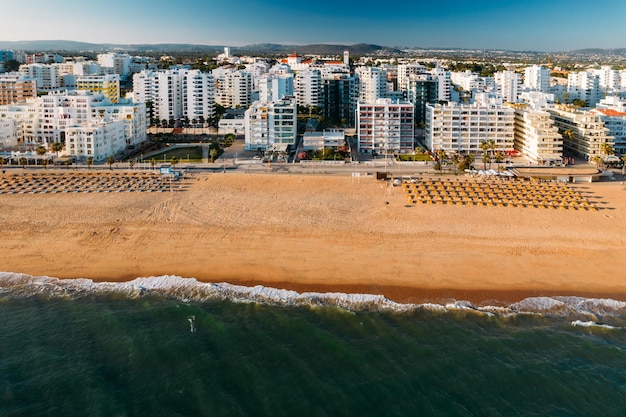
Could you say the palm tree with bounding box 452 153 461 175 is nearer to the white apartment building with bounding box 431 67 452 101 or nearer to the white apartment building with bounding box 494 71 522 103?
the white apartment building with bounding box 431 67 452 101

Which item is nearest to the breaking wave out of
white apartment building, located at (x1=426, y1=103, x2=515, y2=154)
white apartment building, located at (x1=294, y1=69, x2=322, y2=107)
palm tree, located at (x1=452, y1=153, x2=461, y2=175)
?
palm tree, located at (x1=452, y1=153, x2=461, y2=175)

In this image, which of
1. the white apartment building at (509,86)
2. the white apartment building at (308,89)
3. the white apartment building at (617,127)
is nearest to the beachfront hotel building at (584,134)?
the white apartment building at (617,127)

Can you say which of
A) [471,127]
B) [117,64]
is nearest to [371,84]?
[471,127]

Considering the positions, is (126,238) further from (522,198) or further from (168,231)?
(522,198)

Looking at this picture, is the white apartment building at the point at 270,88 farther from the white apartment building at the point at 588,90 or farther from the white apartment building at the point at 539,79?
the white apartment building at the point at 588,90

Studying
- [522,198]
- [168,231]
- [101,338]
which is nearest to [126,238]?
[168,231]
